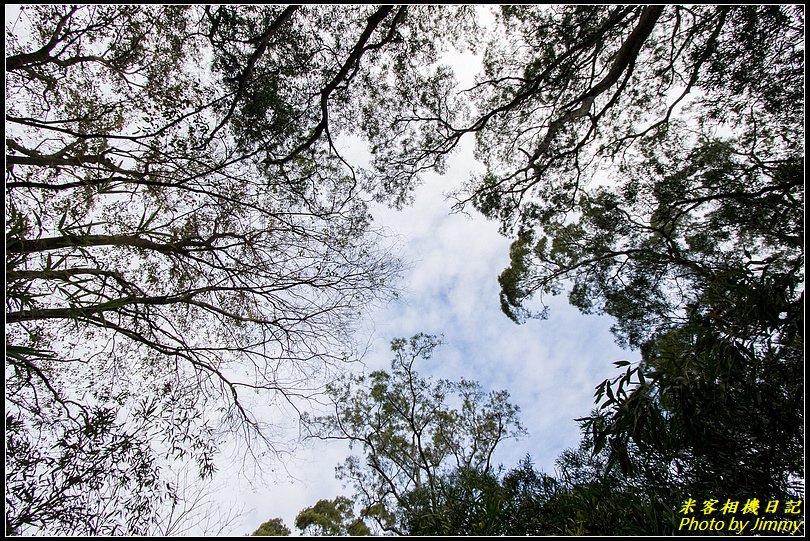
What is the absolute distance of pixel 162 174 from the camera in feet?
10.6

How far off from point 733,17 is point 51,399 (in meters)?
7.43

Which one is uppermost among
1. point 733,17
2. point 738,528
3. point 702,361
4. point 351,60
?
point 351,60

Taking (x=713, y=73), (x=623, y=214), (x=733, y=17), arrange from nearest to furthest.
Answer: (x=733, y=17) → (x=713, y=73) → (x=623, y=214)

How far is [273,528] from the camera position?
704cm

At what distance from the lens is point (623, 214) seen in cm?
525

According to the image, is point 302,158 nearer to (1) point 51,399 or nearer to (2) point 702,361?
(1) point 51,399

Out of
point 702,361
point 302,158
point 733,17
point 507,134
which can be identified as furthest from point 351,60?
point 702,361

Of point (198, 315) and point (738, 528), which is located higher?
point (198, 315)

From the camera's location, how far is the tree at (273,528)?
22.2 feet

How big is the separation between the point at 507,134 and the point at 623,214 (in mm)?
2082

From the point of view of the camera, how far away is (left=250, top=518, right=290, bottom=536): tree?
6.78 m

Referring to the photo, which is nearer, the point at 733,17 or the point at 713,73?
the point at 733,17

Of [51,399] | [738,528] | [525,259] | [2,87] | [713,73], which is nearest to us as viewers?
[738,528]

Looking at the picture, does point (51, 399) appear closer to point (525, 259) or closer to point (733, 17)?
point (525, 259)
